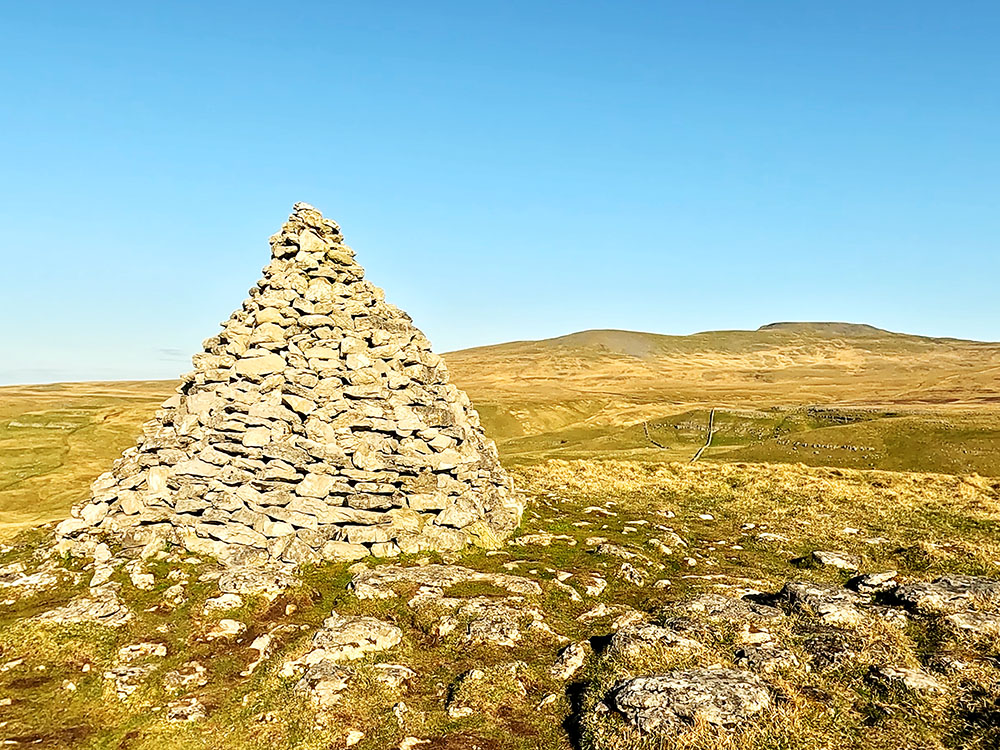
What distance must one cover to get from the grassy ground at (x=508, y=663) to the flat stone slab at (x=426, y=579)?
0.42 metres

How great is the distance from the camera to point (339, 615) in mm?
16422

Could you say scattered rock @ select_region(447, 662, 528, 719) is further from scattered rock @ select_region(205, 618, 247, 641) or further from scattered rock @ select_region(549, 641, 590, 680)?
scattered rock @ select_region(205, 618, 247, 641)

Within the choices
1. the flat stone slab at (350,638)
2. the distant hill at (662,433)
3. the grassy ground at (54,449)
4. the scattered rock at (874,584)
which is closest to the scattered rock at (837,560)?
the scattered rock at (874,584)

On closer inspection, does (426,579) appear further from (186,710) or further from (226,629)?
(186,710)

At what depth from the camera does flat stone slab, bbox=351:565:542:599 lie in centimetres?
1781

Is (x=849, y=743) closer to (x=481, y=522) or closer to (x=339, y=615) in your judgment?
(x=339, y=615)

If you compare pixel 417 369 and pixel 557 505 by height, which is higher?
pixel 417 369

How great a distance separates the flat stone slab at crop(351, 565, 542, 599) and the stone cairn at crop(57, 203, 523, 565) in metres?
1.49

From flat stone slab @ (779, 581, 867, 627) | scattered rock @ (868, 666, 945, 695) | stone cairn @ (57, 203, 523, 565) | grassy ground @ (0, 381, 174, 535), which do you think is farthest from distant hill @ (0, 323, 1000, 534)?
scattered rock @ (868, 666, 945, 695)

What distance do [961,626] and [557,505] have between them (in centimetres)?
1723

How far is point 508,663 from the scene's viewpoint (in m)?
14.3

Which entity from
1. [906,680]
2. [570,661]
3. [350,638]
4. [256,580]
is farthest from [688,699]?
[256,580]

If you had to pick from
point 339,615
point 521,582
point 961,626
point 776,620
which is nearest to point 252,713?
point 339,615

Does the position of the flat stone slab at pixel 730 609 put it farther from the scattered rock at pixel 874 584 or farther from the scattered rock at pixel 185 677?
the scattered rock at pixel 185 677
